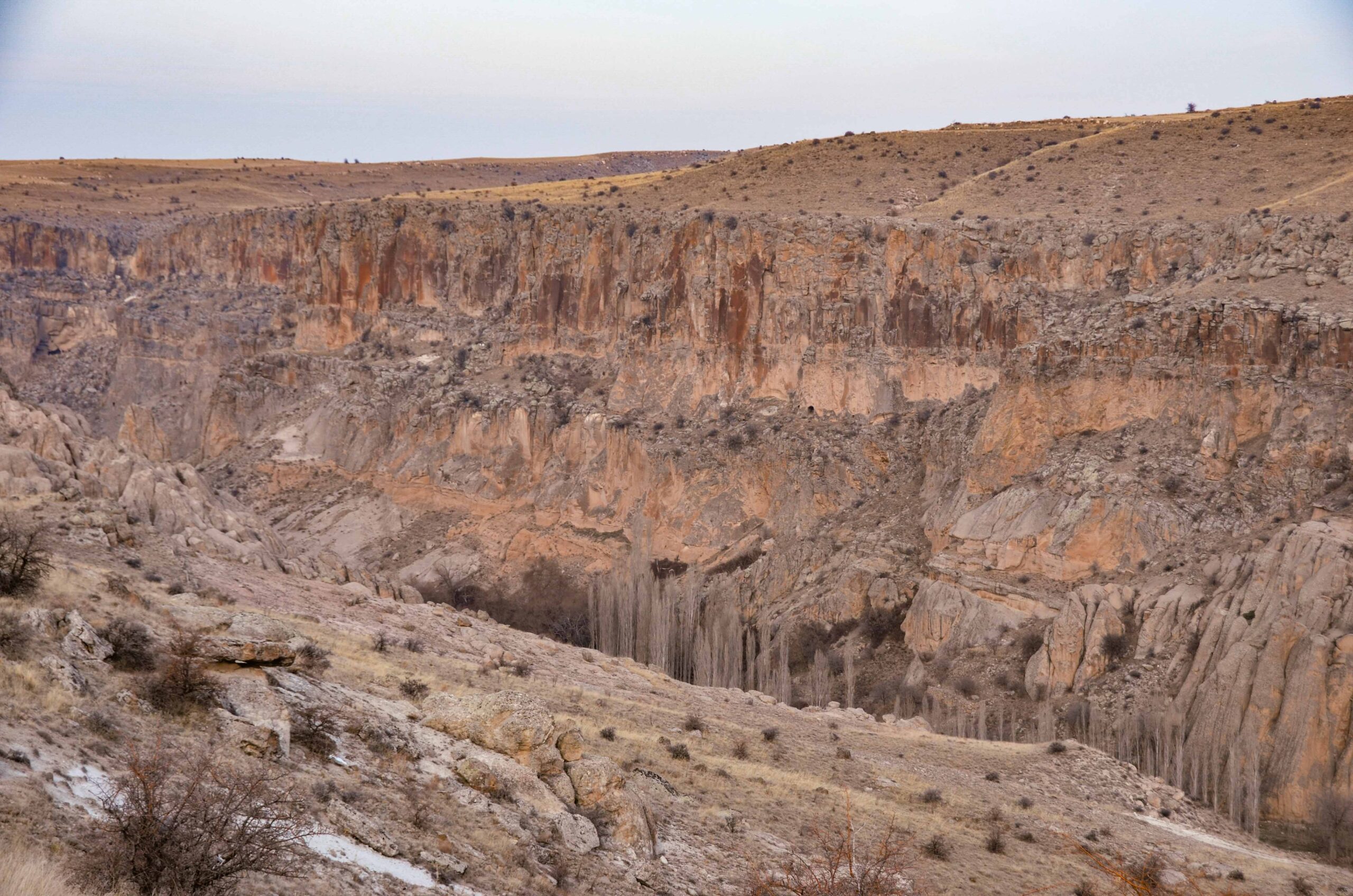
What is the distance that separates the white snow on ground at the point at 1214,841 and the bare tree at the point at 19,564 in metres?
20.7

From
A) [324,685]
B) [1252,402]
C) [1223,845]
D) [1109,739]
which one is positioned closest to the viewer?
[324,685]

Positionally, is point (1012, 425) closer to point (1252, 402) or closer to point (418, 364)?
point (1252, 402)

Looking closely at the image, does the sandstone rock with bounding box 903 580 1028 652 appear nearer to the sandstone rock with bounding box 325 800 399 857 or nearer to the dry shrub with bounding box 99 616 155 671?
the dry shrub with bounding box 99 616 155 671

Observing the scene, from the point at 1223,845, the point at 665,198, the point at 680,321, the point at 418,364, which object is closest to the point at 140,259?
the point at 418,364

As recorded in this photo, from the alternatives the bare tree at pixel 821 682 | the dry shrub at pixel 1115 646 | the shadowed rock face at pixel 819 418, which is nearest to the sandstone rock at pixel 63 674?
the shadowed rock face at pixel 819 418

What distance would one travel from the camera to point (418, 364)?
58.8m

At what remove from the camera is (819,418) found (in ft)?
161

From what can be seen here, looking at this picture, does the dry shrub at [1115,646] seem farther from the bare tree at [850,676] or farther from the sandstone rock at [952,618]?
the bare tree at [850,676]

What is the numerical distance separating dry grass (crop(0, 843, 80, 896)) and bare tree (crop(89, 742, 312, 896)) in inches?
14.7

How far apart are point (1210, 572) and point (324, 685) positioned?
27860 mm

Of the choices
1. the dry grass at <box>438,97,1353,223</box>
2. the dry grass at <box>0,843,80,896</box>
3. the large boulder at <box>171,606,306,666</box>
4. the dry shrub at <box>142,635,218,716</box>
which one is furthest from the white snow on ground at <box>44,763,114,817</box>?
the dry grass at <box>438,97,1353,223</box>

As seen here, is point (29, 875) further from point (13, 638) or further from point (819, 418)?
point (819, 418)

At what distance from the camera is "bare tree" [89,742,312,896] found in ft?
27.6

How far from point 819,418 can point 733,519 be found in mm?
5875
